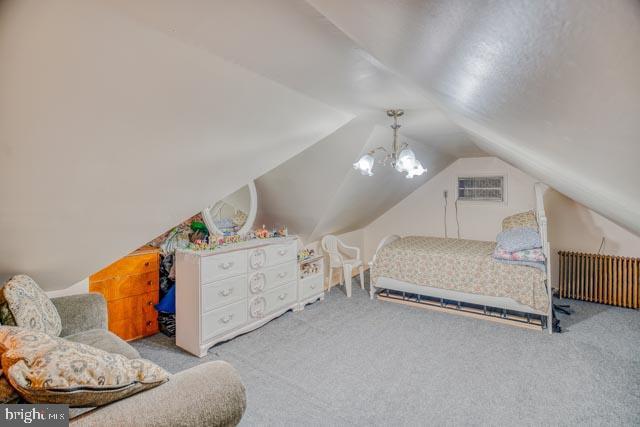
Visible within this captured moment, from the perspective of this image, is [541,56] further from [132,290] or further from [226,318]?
[132,290]

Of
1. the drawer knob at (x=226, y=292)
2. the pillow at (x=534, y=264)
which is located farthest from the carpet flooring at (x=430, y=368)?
the pillow at (x=534, y=264)

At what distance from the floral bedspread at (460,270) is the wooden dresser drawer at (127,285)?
2592 millimetres

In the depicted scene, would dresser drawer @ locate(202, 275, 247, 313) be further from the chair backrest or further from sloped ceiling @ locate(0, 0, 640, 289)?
the chair backrest

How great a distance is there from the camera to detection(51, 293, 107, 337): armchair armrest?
2201 mm

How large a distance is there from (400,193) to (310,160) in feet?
7.56

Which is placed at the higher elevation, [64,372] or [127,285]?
[64,372]

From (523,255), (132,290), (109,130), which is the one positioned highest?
(109,130)

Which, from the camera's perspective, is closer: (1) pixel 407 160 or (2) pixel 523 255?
(1) pixel 407 160

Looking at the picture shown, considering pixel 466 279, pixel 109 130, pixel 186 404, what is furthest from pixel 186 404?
pixel 466 279

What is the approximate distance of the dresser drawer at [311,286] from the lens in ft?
13.3

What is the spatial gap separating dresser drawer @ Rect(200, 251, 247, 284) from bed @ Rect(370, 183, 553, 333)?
184 cm

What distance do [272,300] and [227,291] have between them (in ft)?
2.20

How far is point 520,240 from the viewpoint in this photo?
11.0 ft

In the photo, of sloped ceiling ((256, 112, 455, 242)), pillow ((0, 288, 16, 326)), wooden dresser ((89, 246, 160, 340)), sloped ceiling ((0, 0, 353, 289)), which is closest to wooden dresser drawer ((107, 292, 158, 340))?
wooden dresser ((89, 246, 160, 340))
